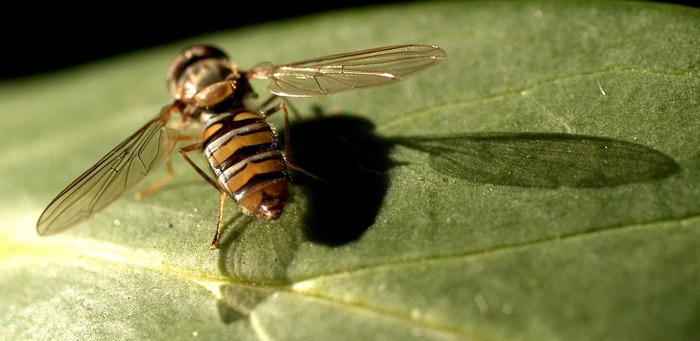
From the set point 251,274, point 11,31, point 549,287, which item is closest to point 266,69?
point 251,274

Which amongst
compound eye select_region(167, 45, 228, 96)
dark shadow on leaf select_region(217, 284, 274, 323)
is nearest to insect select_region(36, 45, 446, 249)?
compound eye select_region(167, 45, 228, 96)

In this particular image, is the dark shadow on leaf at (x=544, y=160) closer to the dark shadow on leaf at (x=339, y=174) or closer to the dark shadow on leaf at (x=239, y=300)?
the dark shadow on leaf at (x=339, y=174)

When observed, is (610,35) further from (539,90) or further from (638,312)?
(638,312)

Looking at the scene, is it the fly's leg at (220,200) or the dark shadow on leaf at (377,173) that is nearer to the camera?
the dark shadow on leaf at (377,173)

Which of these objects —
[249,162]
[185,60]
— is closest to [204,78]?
[185,60]

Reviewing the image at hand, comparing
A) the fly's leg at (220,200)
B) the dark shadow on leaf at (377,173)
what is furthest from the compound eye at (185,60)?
the dark shadow on leaf at (377,173)

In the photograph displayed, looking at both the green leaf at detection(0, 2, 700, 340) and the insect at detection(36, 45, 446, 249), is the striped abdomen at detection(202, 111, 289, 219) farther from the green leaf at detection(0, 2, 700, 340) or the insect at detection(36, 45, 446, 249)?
the green leaf at detection(0, 2, 700, 340)
